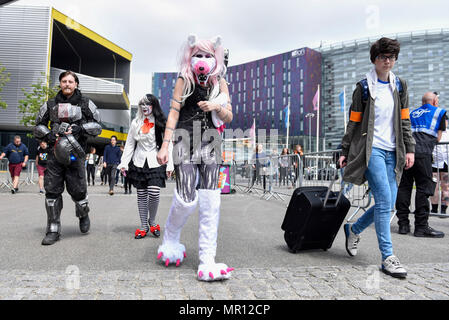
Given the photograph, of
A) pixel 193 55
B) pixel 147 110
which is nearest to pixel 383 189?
pixel 193 55

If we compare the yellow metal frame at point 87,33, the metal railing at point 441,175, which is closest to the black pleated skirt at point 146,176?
the metal railing at point 441,175

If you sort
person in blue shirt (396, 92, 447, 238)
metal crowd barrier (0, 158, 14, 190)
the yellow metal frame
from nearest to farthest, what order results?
person in blue shirt (396, 92, 447, 238)
metal crowd barrier (0, 158, 14, 190)
the yellow metal frame

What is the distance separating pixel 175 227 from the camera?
3039mm

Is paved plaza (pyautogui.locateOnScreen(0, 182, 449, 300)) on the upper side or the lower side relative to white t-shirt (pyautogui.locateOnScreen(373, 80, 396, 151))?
lower

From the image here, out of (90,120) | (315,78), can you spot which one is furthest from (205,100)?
(315,78)

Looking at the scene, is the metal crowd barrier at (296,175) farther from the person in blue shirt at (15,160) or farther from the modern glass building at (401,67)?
the modern glass building at (401,67)

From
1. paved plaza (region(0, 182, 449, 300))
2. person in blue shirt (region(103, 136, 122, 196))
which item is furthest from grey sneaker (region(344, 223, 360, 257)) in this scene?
person in blue shirt (region(103, 136, 122, 196))

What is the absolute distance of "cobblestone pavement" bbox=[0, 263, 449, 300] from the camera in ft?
7.42

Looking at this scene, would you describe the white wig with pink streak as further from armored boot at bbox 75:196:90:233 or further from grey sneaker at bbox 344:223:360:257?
armored boot at bbox 75:196:90:233

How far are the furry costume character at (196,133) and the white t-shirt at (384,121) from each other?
1.39 meters

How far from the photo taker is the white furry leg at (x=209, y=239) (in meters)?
2.59

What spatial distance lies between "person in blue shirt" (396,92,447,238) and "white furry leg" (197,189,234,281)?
350cm
